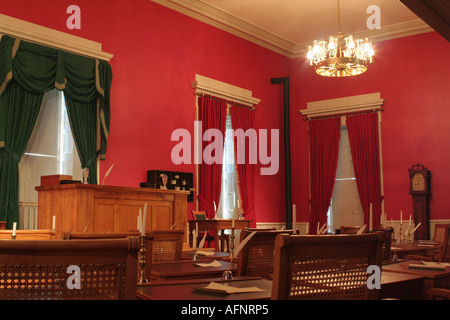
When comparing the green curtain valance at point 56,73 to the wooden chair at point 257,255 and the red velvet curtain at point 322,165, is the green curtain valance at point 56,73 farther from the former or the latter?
the red velvet curtain at point 322,165

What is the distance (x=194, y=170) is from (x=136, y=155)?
142 centimetres

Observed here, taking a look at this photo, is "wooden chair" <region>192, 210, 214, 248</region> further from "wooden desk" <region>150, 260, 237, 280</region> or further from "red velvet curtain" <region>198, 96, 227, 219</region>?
"wooden desk" <region>150, 260, 237, 280</region>

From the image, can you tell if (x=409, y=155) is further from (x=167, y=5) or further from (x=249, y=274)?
(x=249, y=274)

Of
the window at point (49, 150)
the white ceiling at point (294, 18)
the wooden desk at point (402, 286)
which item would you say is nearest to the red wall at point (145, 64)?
the white ceiling at point (294, 18)

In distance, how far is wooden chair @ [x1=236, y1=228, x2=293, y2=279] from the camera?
3.13 metres

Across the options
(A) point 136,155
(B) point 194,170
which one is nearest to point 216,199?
(B) point 194,170

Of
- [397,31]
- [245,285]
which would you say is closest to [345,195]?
[397,31]

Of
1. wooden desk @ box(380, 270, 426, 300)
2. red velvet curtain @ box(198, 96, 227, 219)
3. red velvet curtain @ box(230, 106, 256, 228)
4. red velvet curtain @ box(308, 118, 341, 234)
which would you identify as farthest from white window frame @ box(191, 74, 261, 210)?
wooden desk @ box(380, 270, 426, 300)

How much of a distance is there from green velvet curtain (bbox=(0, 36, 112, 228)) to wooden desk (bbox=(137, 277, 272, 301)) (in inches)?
178

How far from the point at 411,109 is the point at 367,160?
138cm

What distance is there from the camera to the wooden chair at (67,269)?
157 cm

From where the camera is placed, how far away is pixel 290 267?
188 cm

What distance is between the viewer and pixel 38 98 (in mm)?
6766

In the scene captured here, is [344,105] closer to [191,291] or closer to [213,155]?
[213,155]
